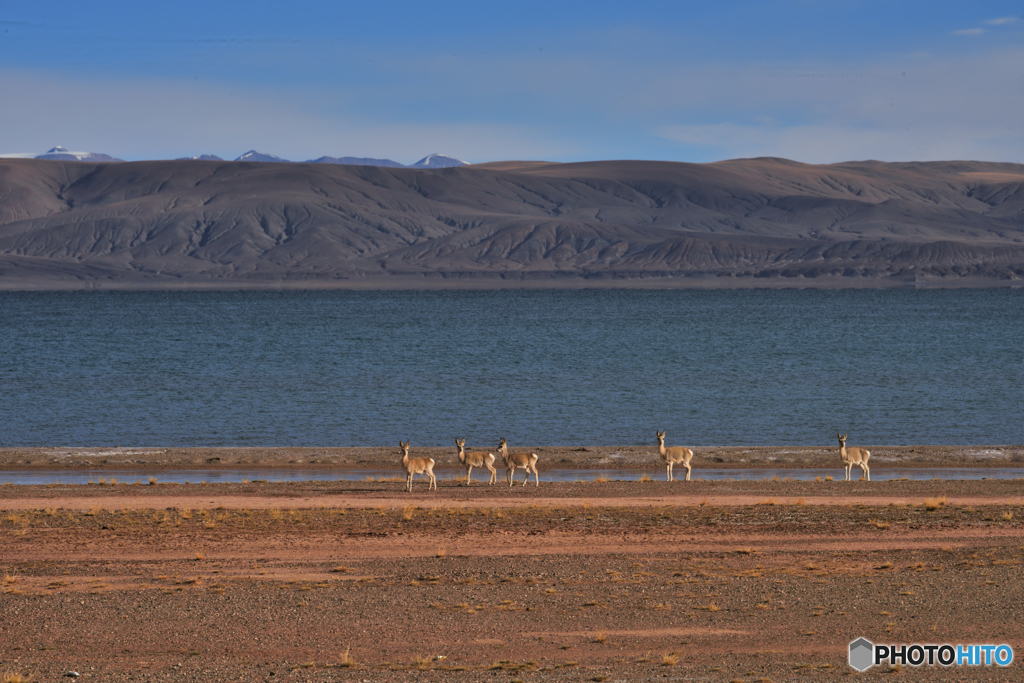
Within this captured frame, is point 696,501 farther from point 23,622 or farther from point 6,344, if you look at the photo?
point 6,344

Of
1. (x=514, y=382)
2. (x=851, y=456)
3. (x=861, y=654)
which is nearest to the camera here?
(x=861, y=654)

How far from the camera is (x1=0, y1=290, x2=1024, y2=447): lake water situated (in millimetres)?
40719

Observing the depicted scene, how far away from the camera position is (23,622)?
14.5 meters

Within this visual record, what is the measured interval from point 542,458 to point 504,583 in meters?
15.7

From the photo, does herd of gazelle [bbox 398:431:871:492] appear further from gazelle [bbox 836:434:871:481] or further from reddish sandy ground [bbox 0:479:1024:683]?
reddish sandy ground [bbox 0:479:1024:683]

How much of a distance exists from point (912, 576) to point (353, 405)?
34.7 metres

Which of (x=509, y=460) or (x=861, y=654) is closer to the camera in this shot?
(x=861, y=654)

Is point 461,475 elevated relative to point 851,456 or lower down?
lower down

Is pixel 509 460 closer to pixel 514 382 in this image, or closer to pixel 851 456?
pixel 851 456
